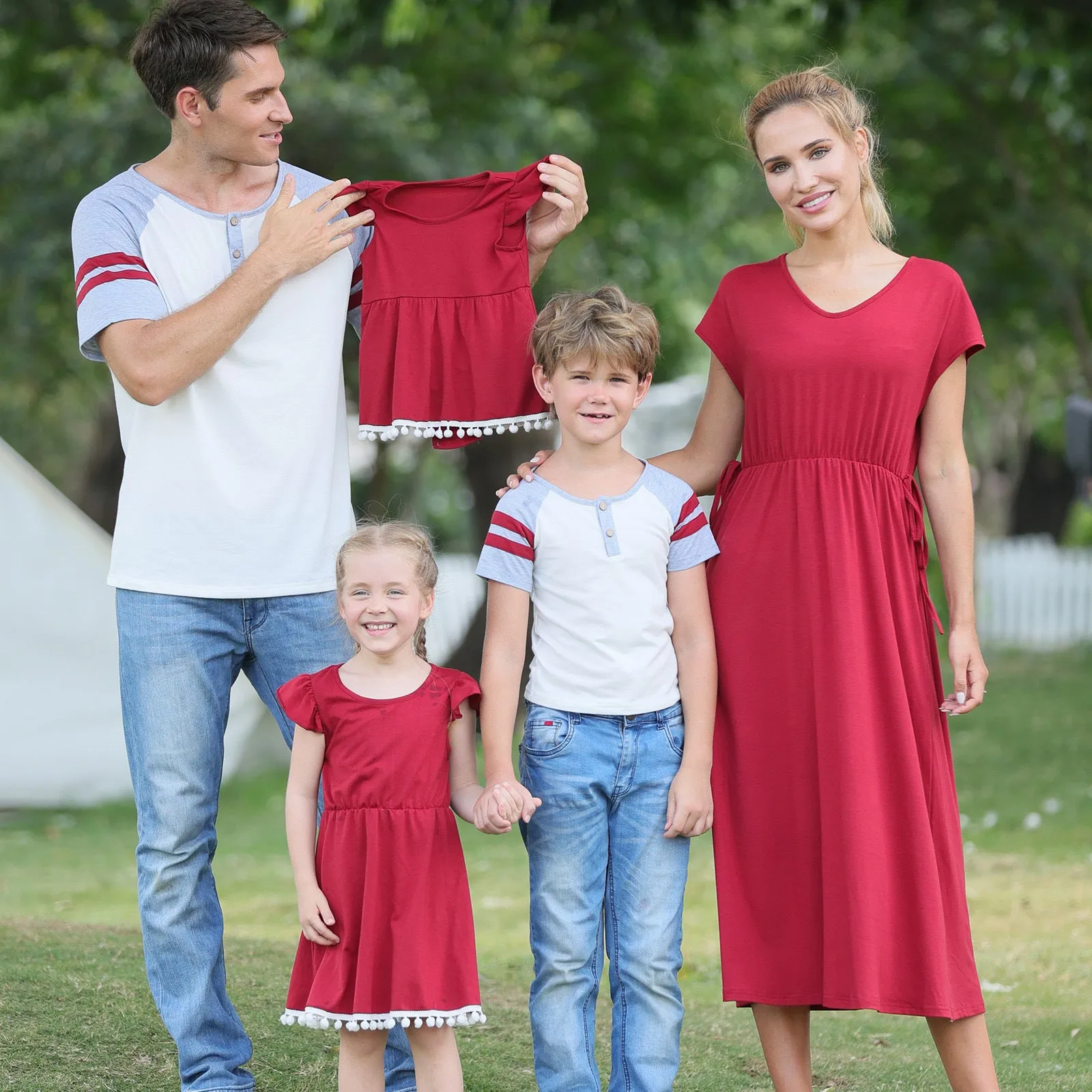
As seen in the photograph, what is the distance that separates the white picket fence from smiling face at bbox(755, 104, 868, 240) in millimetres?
15393

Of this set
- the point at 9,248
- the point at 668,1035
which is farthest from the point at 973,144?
the point at 668,1035

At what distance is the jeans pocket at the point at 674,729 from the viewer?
9.53 feet

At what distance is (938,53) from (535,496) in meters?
8.86

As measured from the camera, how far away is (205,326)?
117 inches

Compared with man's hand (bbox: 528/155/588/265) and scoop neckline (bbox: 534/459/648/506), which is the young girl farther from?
man's hand (bbox: 528/155/588/265)

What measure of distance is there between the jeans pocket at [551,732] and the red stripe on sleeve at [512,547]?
0.30 metres

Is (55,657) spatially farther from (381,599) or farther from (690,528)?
(690,528)

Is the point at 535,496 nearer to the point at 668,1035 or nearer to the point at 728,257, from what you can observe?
the point at 668,1035

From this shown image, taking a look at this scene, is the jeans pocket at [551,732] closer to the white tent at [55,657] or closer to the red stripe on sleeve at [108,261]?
the red stripe on sleeve at [108,261]

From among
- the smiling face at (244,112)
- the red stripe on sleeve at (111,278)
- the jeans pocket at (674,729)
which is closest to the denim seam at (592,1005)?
the jeans pocket at (674,729)

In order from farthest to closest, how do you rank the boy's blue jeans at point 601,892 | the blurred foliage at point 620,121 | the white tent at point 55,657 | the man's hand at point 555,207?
the blurred foliage at point 620,121 → the white tent at point 55,657 → the man's hand at point 555,207 → the boy's blue jeans at point 601,892

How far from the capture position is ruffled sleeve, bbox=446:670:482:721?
2896mm

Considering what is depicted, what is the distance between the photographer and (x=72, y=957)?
4.15 meters

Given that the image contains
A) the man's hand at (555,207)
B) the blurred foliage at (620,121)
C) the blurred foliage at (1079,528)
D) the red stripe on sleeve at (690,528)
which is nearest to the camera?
the red stripe on sleeve at (690,528)
